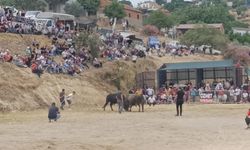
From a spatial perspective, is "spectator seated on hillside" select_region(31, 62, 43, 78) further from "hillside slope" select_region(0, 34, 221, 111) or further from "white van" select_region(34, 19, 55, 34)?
"white van" select_region(34, 19, 55, 34)

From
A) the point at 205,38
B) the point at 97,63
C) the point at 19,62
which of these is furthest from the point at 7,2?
the point at 19,62

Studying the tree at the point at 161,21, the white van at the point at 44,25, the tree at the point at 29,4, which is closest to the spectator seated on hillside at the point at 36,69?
the white van at the point at 44,25

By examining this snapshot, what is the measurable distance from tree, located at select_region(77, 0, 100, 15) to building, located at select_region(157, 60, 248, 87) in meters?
57.6

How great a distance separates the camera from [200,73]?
5000 centimetres

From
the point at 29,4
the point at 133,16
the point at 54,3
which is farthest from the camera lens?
the point at 133,16

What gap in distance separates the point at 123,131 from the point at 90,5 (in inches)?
3303

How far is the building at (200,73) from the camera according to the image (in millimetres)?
49781

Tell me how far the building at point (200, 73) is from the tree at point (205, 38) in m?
32.4

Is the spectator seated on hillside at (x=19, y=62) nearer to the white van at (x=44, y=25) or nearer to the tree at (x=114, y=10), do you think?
the white van at (x=44, y=25)

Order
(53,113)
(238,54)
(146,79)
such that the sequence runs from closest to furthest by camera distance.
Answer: (53,113) < (146,79) < (238,54)

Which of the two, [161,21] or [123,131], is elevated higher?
[161,21]

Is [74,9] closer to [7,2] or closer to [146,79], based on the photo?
[7,2]

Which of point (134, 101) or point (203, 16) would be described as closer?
point (134, 101)

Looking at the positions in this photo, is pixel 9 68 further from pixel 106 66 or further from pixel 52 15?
pixel 52 15
